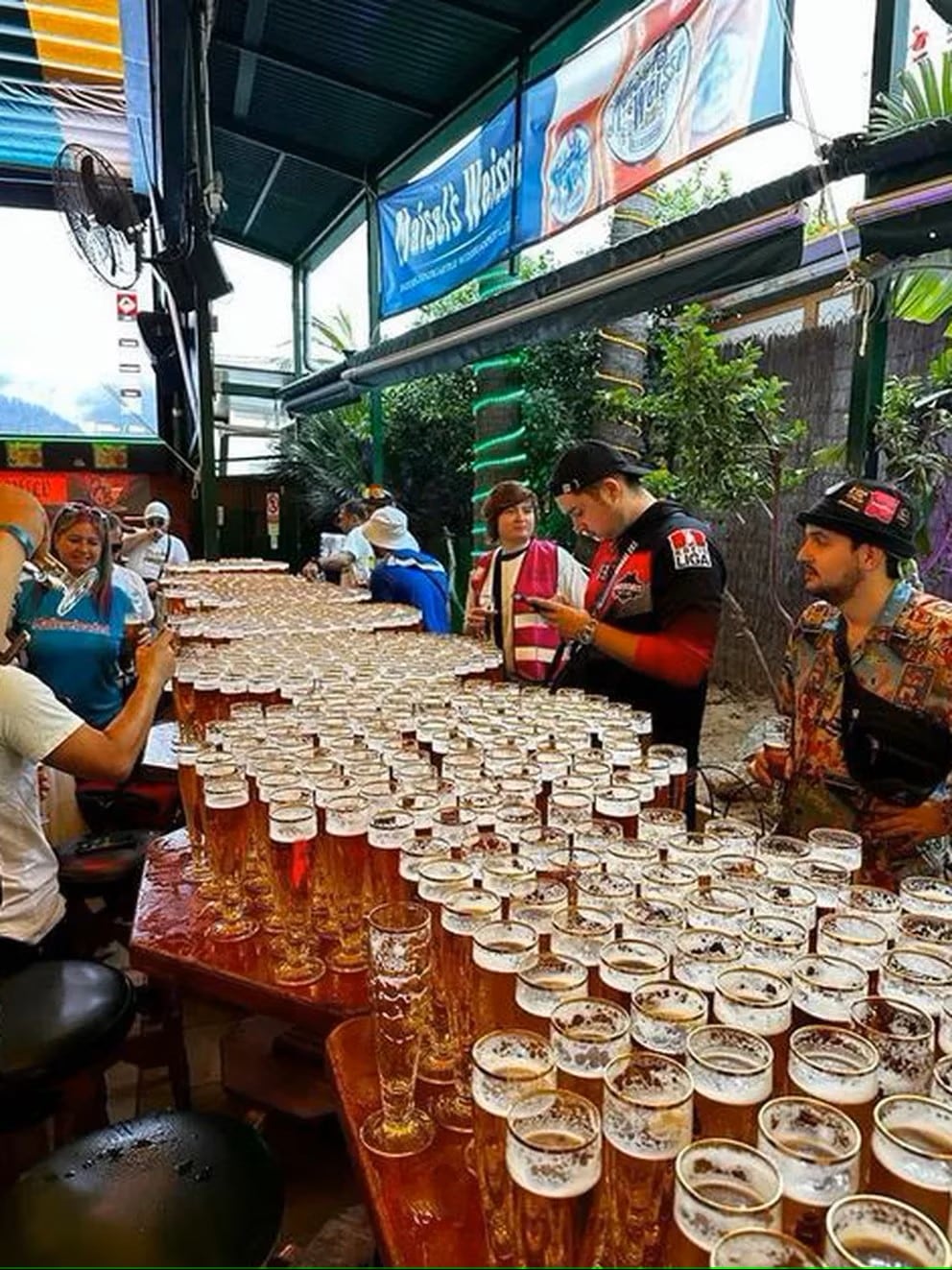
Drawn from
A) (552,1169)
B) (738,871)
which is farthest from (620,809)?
(552,1169)

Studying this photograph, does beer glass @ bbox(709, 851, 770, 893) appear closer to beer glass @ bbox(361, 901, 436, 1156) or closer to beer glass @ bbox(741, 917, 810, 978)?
beer glass @ bbox(741, 917, 810, 978)

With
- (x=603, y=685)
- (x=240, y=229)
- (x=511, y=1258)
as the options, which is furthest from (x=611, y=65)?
(x=240, y=229)

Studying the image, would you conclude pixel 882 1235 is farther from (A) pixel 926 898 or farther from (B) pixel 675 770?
(B) pixel 675 770

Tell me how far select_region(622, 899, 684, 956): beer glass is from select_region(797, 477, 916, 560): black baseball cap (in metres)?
1.31

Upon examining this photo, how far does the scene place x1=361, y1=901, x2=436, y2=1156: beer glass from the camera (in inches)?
38.8

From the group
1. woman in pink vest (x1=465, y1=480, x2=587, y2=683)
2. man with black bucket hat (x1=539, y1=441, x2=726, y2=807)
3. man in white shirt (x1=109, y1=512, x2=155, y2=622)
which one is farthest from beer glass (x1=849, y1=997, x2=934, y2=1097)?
man in white shirt (x1=109, y1=512, x2=155, y2=622)

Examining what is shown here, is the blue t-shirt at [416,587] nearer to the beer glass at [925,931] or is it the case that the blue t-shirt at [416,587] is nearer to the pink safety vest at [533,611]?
the pink safety vest at [533,611]

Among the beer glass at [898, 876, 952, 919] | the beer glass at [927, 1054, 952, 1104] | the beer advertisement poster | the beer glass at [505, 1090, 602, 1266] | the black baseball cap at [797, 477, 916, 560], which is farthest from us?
the beer advertisement poster

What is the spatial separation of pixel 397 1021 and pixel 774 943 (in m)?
0.45

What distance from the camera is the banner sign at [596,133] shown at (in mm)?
3824

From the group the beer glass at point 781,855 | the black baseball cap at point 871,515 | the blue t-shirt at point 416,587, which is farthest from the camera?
the blue t-shirt at point 416,587

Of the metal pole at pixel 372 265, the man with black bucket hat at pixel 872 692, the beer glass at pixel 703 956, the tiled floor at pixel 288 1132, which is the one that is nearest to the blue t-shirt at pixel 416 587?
the tiled floor at pixel 288 1132

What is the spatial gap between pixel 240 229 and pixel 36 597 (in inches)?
371

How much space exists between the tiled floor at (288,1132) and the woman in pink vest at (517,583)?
1.69 metres
